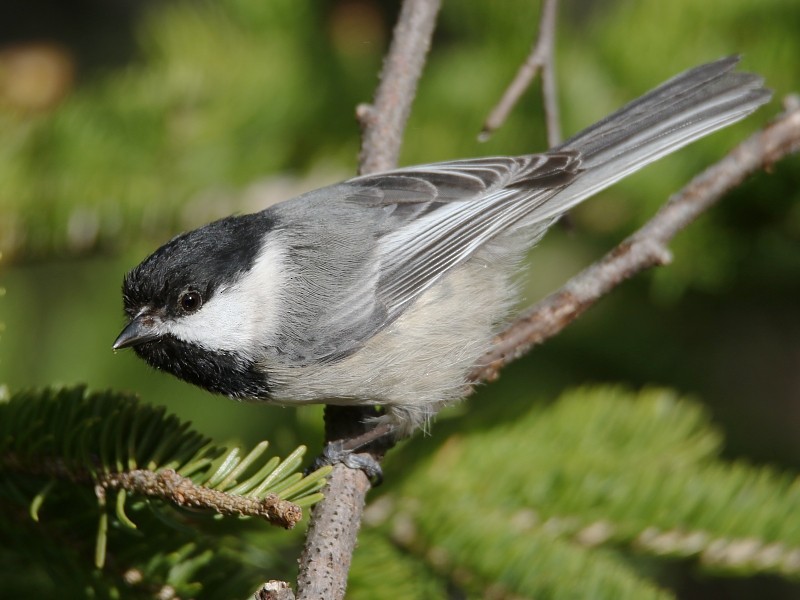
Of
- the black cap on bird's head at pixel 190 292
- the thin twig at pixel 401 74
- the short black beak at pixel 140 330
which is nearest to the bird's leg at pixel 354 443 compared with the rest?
the black cap on bird's head at pixel 190 292

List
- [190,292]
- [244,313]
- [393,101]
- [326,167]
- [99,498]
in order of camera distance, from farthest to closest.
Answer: [326,167] → [393,101] → [244,313] → [190,292] → [99,498]

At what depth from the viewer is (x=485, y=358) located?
1800 mm

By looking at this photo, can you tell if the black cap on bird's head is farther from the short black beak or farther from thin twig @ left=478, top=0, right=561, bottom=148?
thin twig @ left=478, top=0, right=561, bottom=148

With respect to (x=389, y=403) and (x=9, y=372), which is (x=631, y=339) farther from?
(x=9, y=372)

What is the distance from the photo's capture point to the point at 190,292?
5.37 feet

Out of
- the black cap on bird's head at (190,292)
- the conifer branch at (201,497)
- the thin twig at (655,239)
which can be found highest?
the thin twig at (655,239)

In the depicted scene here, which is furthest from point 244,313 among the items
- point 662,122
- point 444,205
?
point 662,122

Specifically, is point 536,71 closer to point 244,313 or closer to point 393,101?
point 393,101

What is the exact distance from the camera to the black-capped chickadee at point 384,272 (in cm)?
168

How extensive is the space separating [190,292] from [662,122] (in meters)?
1.07

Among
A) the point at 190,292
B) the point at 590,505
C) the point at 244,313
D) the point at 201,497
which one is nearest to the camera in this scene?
the point at 201,497

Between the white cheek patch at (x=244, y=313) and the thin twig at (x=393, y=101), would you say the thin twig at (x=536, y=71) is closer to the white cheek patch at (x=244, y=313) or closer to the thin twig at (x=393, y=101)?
the thin twig at (x=393, y=101)

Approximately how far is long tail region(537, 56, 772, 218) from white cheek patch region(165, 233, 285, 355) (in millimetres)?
692

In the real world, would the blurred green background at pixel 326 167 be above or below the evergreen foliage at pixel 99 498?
above
